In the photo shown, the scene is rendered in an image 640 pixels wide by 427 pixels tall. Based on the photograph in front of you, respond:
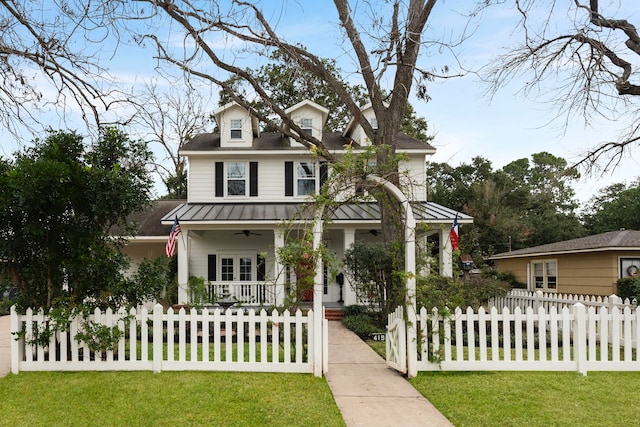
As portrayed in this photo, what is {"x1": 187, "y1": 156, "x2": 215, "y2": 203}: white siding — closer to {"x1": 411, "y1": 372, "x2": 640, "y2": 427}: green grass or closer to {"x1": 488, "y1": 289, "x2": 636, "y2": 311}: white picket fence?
{"x1": 488, "y1": 289, "x2": 636, "y2": 311}: white picket fence

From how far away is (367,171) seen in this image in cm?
792

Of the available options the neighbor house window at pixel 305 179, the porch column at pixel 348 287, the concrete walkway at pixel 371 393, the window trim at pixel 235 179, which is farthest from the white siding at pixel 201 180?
the concrete walkway at pixel 371 393

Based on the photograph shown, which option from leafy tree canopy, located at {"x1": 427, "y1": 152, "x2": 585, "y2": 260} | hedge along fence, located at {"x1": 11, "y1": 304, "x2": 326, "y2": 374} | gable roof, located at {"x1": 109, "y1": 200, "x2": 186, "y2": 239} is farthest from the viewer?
leafy tree canopy, located at {"x1": 427, "y1": 152, "x2": 585, "y2": 260}

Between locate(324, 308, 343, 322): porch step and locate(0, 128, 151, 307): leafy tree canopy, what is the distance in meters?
8.45

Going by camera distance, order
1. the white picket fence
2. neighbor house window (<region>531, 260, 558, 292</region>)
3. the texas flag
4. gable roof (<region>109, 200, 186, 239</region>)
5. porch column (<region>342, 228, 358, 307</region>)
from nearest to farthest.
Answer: the white picket fence → the texas flag → porch column (<region>342, 228, 358, 307</region>) → gable roof (<region>109, 200, 186, 239</region>) → neighbor house window (<region>531, 260, 558, 292</region>)

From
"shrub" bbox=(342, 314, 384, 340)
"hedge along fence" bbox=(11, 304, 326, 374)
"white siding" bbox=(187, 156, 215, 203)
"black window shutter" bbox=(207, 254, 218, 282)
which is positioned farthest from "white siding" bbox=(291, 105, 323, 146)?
"hedge along fence" bbox=(11, 304, 326, 374)

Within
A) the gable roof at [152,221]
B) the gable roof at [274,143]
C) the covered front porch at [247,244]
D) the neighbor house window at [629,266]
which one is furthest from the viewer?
the gable roof at [274,143]

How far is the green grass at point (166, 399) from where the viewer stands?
5.62m

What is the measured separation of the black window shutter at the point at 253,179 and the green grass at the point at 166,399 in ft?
38.4

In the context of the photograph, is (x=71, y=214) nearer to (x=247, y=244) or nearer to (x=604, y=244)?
(x=247, y=244)

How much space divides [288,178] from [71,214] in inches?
443

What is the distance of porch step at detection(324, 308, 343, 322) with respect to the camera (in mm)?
15766

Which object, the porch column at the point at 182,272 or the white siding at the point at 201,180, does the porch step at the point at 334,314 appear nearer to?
the porch column at the point at 182,272

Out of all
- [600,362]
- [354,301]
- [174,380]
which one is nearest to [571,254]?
[354,301]
